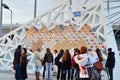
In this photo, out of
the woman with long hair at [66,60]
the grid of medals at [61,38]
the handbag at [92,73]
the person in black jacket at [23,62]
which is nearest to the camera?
the handbag at [92,73]

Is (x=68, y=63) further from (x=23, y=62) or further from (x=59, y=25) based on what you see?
(x=59, y=25)

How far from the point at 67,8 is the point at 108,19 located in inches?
120

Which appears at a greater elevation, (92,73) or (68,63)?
(68,63)

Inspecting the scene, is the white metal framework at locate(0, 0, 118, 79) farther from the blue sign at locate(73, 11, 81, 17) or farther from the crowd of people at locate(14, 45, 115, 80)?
the crowd of people at locate(14, 45, 115, 80)

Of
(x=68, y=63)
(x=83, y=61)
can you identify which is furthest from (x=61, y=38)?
(x=83, y=61)

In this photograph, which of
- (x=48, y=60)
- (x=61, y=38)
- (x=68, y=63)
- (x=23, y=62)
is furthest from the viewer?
(x=61, y=38)

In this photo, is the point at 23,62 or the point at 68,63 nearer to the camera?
the point at 23,62

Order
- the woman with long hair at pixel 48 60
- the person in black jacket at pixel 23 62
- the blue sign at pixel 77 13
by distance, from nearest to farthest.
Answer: the person in black jacket at pixel 23 62 < the woman with long hair at pixel 48 60 < the blue sign at pixel 77 13

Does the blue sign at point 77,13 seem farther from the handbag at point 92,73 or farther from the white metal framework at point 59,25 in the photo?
the handbag at point 92,73

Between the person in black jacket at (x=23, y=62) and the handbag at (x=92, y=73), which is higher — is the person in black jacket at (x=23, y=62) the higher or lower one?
the higher one

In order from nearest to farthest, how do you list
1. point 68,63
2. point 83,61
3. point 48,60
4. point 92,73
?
point 83,61 < point 92,73 < point 68,63 < point 48,60

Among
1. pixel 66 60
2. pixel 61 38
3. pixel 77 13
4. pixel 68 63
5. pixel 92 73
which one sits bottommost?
pixel 92 73

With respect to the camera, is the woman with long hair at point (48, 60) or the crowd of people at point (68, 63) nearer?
the crowd of people at point (68, 63)

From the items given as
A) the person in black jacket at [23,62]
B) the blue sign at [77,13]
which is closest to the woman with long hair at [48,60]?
the person in black jacket at [23,62]
